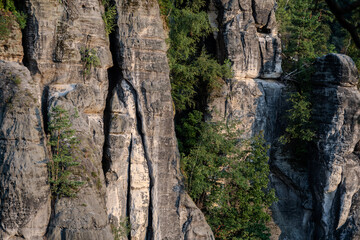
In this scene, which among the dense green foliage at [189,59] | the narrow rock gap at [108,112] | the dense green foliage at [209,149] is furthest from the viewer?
the dense green foliage at [189,59]

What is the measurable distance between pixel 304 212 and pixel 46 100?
10.0 m

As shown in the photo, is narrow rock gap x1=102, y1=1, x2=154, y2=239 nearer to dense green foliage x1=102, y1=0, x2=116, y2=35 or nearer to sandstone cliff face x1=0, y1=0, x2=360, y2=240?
sandstone cliff face x1=0, y1=0, x2=360, y2=240

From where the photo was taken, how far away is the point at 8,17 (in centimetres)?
1142

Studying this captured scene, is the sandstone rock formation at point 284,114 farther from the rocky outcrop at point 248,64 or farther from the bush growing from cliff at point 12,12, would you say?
the bush growing from cliff at point 12,12

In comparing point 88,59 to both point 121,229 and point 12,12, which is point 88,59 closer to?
point 12,12

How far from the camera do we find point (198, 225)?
13.6 m

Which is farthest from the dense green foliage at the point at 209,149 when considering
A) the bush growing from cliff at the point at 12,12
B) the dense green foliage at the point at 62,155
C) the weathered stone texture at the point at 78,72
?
the bush growing from cliff at the point at 12,12

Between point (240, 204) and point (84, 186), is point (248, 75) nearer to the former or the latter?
point (240, 204)

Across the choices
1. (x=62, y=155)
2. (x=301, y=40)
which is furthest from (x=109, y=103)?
(x=301, y=40)

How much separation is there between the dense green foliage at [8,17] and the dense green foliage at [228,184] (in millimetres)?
6235

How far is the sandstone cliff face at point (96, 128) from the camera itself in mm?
10203

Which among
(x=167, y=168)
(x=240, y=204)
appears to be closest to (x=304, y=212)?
(x=240, y=204)

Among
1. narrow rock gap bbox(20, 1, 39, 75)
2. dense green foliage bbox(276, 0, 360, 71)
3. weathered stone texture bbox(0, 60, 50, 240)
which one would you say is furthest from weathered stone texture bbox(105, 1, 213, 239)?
dense green foliage bbox(276, 0, 360, 71)

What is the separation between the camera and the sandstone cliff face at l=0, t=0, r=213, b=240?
1020 centimetres
